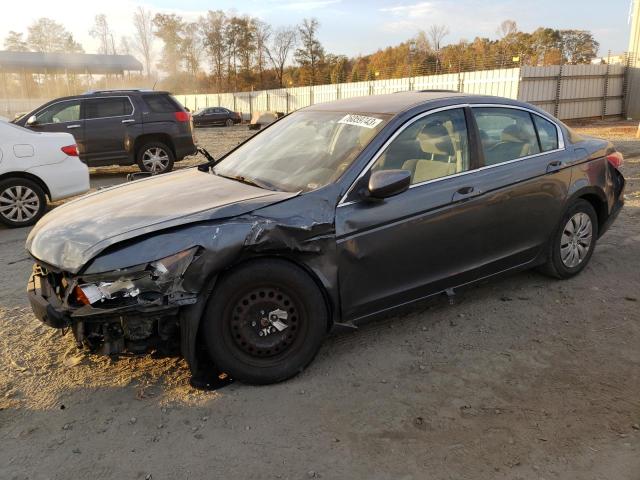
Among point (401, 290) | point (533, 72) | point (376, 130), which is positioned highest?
point (533, 72)

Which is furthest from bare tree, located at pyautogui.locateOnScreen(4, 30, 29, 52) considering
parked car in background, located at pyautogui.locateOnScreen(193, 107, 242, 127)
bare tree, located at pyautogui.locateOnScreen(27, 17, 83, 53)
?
parked car in background, located at pyautogui.locateOnScreen(193, 107, 242, 127)

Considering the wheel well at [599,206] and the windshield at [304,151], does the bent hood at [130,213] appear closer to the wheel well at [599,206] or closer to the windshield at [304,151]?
the windshield at [304,151]

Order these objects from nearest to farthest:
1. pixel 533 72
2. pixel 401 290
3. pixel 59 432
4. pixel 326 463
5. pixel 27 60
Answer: pixel 326 463, pixel 59 432, pixel 401 290, pixel 533 72, pixel 27 60

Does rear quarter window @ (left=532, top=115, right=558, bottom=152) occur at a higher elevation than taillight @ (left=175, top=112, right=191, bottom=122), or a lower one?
lower

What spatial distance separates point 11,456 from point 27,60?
2358 inches

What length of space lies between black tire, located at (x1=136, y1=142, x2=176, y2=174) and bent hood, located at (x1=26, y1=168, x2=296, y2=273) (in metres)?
7.79

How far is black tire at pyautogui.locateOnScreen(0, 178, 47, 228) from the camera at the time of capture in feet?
23.3

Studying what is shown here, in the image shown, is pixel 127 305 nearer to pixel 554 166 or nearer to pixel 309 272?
pixel 309 272

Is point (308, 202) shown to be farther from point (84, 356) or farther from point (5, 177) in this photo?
point (5, 177)

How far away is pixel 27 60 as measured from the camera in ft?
172

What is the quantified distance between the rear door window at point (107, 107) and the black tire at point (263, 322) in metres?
9.35

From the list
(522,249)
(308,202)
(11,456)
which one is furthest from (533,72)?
(11,456)

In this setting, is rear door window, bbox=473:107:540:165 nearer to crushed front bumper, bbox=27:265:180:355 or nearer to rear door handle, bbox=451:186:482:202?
rear door handle, bbox=451:186:482:202

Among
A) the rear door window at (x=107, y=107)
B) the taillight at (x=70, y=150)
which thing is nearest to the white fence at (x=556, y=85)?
the rear door window at (x=107, y=107)
